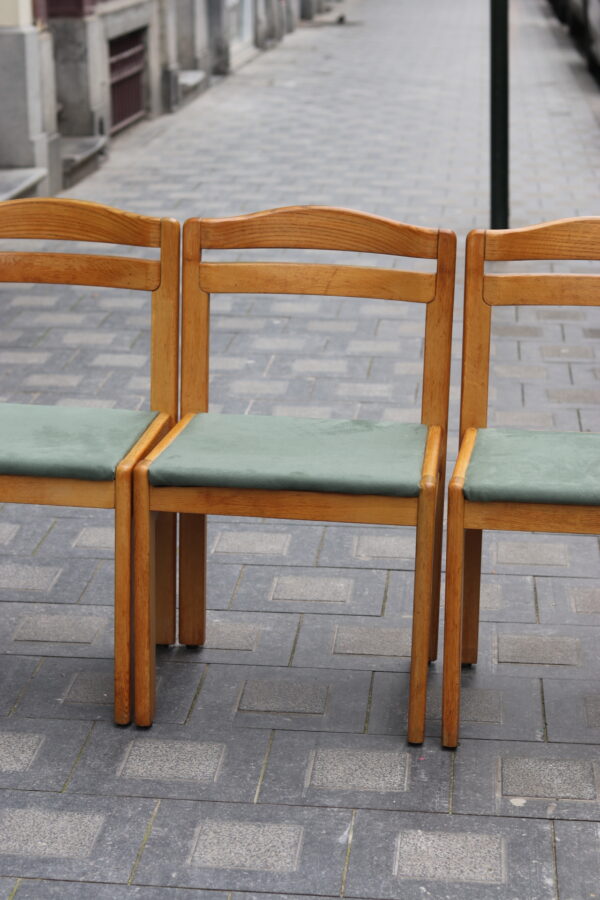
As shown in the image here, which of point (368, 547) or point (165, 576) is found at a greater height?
point (165, 576)

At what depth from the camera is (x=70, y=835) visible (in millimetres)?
2766

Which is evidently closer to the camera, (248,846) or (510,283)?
(248,846)

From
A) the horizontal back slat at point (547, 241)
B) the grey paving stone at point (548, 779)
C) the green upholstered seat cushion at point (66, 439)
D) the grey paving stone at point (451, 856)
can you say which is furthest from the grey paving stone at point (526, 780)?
the horizontal back slat at point (547, 241)

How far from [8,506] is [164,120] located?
9847mm

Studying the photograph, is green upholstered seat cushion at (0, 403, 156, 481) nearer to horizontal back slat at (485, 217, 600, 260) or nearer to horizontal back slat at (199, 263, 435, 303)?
horizontal back slat at (199, 263, 435, 303)

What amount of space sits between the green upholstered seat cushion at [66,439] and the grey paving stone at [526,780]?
3.19 ft

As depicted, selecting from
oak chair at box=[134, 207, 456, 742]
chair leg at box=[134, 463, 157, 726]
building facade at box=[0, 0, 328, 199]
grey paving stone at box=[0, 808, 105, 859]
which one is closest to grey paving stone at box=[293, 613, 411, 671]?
oak chair at box=[134, 207, 456, 742]

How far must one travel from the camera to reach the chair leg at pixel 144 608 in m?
3.04

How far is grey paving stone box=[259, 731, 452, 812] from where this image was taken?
9.50ft

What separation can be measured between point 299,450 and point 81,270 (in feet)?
2.41

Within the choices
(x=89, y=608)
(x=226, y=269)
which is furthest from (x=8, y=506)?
(x=226, y=269)

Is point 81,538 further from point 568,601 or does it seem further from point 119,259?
point 568,601

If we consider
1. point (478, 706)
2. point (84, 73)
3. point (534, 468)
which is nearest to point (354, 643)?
point (478, 706)

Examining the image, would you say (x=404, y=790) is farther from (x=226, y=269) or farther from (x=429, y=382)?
(x=226, y=269)
